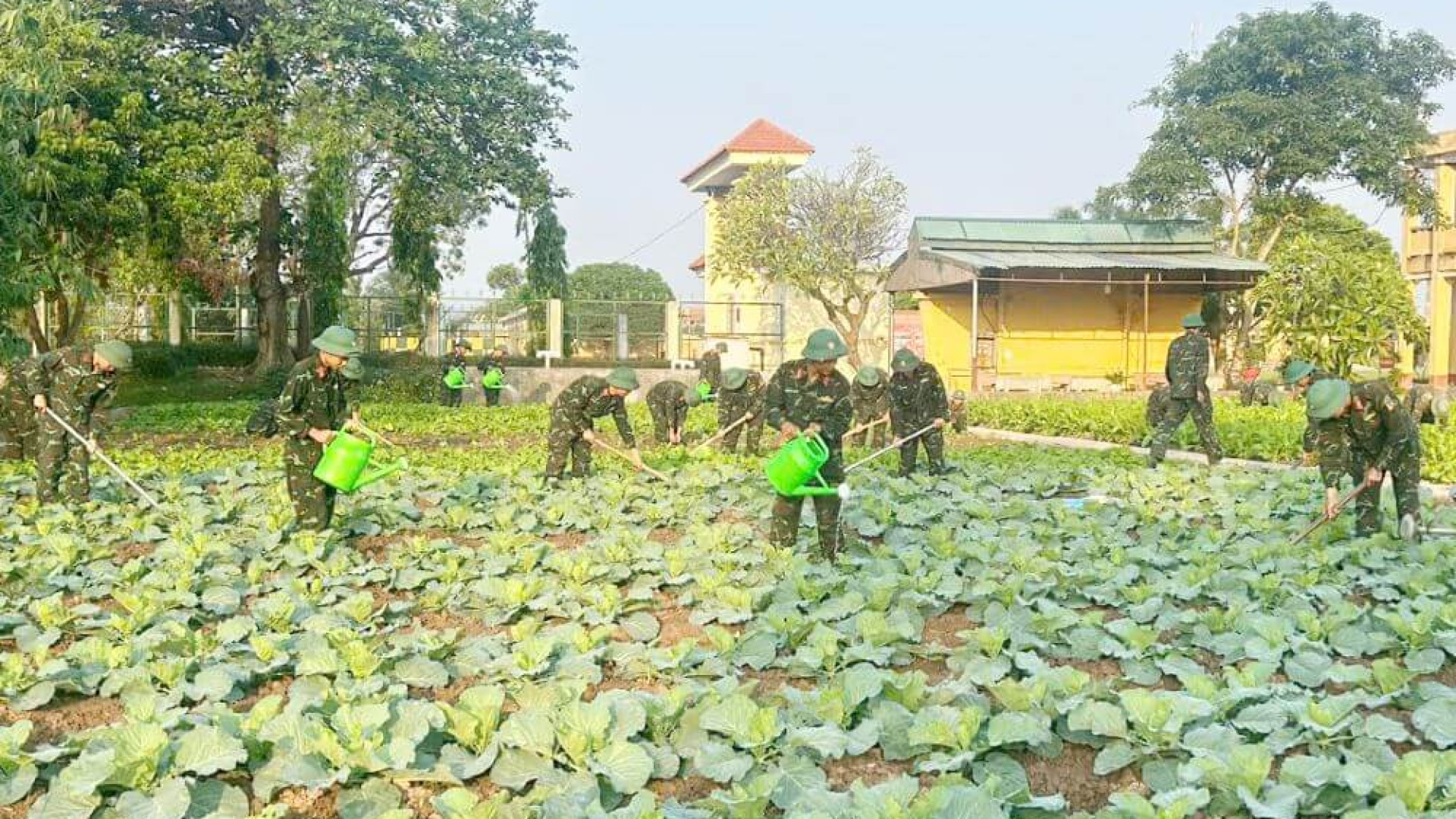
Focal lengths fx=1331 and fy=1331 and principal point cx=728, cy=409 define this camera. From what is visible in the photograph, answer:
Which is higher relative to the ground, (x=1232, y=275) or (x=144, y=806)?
(x=1232, y=275)

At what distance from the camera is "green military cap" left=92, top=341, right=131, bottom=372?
9.64 metres

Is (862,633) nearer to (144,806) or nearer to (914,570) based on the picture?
(914,570)

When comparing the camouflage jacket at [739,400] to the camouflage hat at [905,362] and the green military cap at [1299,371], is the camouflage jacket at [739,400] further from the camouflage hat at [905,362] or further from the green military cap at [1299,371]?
the green military cap at [1299,371]

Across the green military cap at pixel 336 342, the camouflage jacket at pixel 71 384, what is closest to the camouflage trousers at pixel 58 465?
the camouflage jacket at pixel 71 384

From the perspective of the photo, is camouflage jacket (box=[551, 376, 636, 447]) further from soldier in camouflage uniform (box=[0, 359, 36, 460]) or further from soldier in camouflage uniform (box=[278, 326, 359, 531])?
soldier in camouflage uniform (box=[0, 359, 36, 460])

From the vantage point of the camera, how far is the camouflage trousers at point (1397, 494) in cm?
820

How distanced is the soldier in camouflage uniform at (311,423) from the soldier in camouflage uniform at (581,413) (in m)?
2.90

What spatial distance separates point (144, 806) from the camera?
13.0ft

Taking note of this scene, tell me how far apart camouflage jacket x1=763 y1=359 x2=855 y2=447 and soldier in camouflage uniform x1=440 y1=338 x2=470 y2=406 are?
17.9 m

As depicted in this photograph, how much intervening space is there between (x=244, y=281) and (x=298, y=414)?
26695 millimetres

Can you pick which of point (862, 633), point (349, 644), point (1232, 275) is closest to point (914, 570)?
point (862, 633)

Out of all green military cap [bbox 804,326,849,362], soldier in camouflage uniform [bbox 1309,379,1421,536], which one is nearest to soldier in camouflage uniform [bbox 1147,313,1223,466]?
soldier in camouflage uniform [bbox 1309,379,1421,536]

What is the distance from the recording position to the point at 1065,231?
31.2 m

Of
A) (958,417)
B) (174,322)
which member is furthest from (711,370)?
(174,322)
